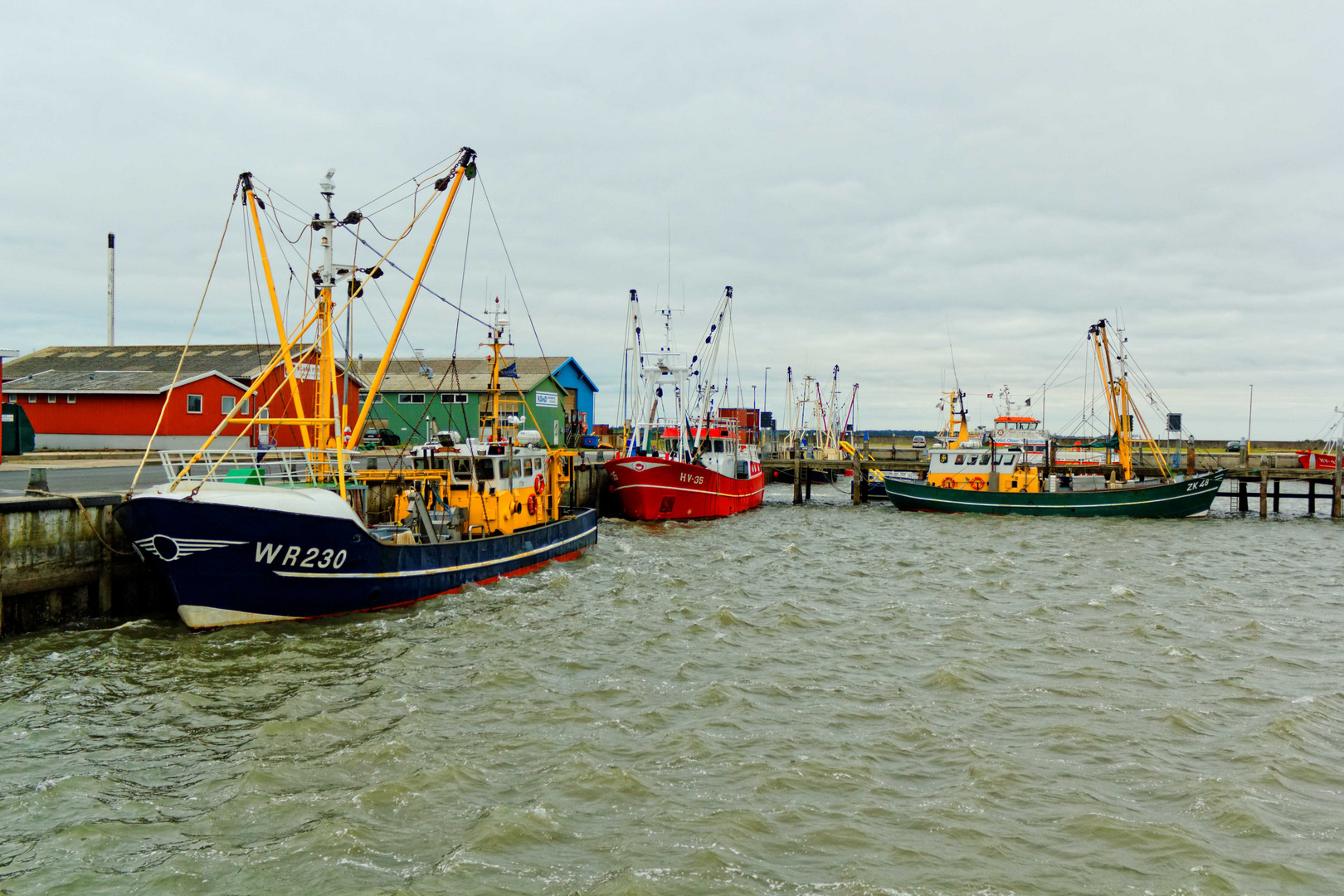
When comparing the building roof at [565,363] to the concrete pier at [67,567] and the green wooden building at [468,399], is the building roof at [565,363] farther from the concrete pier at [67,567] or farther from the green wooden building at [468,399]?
the concrete pier at [67,567]

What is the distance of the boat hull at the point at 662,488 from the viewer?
32.4 m

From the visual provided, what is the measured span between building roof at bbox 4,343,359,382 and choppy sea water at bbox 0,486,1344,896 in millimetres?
27502

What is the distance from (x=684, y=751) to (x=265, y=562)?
8.11 metres

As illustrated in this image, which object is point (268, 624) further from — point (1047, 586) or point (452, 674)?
point (1047, 586)

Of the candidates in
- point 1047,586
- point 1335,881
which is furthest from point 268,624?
point 1047,586

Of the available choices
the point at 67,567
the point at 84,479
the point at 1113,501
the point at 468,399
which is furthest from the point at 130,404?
the point at 1113,501

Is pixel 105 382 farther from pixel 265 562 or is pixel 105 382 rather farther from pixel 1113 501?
pixel 1113 501

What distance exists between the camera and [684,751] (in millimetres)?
9125

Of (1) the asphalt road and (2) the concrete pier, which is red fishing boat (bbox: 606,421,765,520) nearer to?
(1) the asphalt road

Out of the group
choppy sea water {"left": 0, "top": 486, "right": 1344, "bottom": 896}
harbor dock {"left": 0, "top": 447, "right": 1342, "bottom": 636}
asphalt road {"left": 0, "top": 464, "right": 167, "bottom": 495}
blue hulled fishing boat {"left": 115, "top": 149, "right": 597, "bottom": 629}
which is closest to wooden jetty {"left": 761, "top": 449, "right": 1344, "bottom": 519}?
blue hulled fishing boat {"left": 115, "top": 149, "right": 597, "bottom": 629}

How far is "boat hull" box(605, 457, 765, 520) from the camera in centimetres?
3241

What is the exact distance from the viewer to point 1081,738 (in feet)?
31.5

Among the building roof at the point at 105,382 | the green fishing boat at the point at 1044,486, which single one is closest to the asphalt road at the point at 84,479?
the building roof at the point at 105,382

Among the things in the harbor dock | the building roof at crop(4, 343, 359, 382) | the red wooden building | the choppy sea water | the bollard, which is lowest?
the choppy sea water
